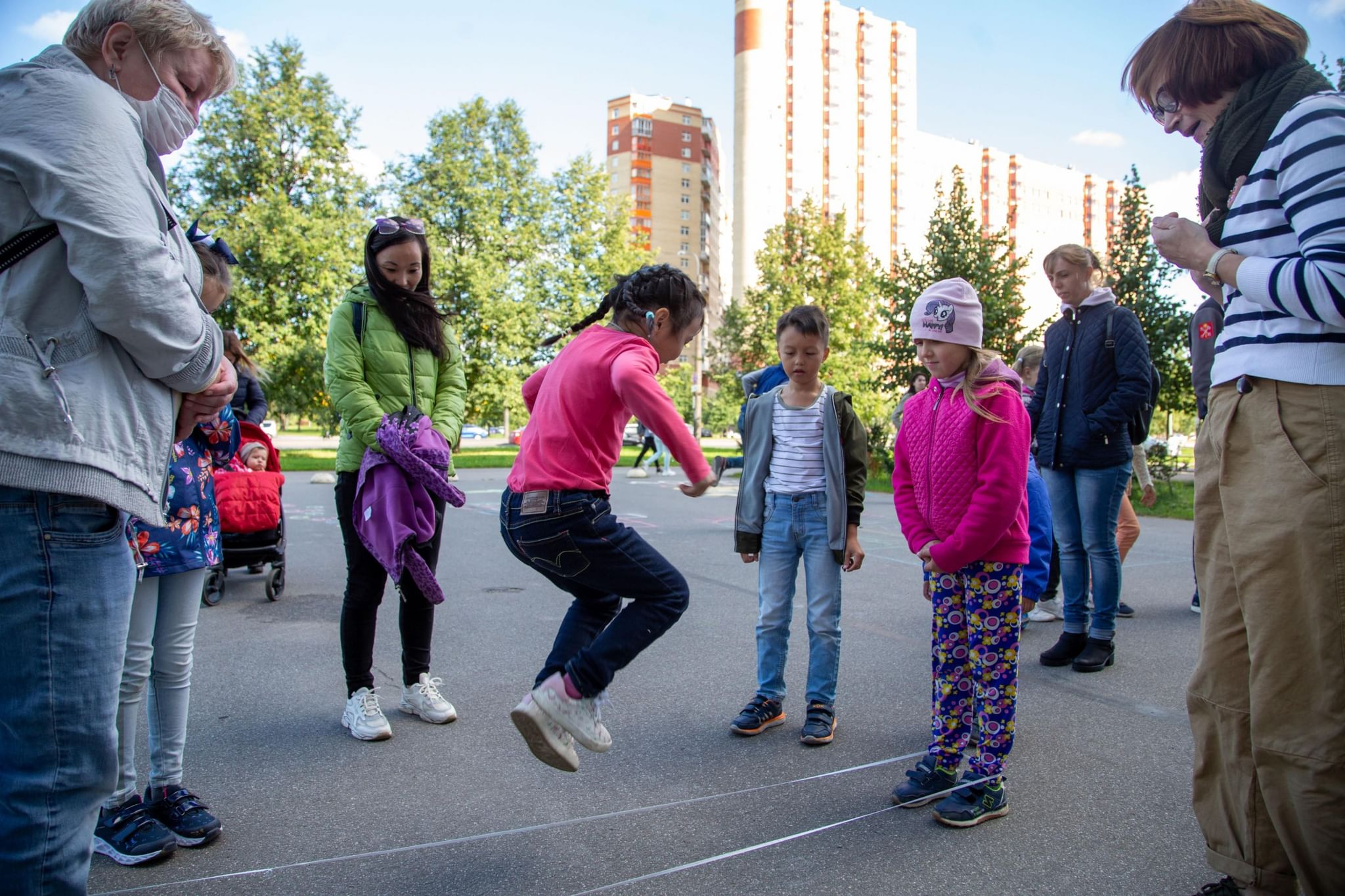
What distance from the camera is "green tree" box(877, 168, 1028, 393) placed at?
2091cm

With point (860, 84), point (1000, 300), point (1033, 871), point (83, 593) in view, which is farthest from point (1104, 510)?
point (860, 84)

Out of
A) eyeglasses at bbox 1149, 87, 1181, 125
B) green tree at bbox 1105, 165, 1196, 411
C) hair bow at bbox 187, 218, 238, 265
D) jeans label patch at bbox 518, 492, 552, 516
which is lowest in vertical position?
jeans label patch at bbox 518, 492, 552, 516

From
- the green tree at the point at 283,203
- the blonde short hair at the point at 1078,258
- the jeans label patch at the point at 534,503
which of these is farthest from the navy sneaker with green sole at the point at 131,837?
the green tree at the point at 283,203

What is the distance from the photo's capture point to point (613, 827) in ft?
9.75

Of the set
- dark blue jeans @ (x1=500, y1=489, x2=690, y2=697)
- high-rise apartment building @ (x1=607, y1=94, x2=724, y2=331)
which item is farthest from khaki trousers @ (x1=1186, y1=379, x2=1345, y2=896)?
high-rise apartment building @ (x1=607, y1=94, x2=724, y2=331)

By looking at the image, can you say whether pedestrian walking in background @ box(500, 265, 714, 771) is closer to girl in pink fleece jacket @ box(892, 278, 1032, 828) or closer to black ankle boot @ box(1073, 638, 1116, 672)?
girl in pink fleece jacket @ box(892, 278, 1032, 828)

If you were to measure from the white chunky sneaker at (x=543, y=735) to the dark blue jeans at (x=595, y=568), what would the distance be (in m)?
0.15

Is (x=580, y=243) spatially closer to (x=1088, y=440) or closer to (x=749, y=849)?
(x=1088, y=440)

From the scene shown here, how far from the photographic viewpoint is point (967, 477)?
330cm

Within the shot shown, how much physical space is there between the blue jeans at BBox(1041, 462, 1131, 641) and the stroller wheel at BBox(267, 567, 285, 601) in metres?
5.62

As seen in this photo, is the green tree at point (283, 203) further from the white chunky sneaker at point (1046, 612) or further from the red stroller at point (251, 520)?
the white chunky sneaker at point (1046, 612)

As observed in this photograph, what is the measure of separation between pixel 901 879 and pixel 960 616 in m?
1.00

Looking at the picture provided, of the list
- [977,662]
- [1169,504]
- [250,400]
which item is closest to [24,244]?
[977,662]

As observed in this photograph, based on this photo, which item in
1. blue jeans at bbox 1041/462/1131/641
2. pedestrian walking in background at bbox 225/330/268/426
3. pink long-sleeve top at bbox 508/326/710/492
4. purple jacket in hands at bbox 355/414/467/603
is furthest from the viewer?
pedestrian walking in background at bbox 225/330/268/426
